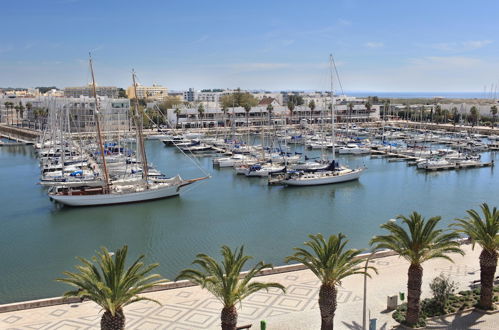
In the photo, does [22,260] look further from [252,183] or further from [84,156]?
[84,156]

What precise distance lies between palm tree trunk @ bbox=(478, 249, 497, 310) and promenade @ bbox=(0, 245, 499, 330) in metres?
0.78

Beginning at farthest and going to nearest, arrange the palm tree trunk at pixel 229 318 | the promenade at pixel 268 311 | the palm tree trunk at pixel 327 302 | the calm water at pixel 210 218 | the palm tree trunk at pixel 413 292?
1. the calm water at pixel 210 218
2. the promenade at pixel 268 311
3. the palm tree trunk at pixel 413 292
4. the palm tree trunk at pixel 327 302
5. the palm tree trunk at pixel 229 318

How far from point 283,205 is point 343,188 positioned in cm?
1127

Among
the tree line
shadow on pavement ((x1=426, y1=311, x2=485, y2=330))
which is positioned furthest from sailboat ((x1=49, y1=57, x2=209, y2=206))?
shadow on pavement ((x1=426, y1=311, x2=485, y2=330))

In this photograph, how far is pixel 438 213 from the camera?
45.2 metres

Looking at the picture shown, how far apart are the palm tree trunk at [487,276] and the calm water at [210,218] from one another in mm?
13240

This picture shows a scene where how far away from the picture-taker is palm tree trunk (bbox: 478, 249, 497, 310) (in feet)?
67.0

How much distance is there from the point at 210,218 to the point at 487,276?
27.2m

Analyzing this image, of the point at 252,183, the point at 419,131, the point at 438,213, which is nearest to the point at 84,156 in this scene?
the point at 252,183

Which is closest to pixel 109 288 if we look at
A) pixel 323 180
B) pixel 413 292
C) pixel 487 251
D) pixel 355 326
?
pixel 355 326

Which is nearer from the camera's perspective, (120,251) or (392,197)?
(120,251)

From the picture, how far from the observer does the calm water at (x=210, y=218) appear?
33062 mm

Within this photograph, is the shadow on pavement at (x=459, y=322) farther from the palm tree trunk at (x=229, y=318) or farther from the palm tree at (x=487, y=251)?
the palm tree trunk at (x=229, y=318)

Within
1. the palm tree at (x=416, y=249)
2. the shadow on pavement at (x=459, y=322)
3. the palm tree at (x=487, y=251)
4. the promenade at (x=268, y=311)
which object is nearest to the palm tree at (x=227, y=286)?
the promenade at (x=268, y=311)
